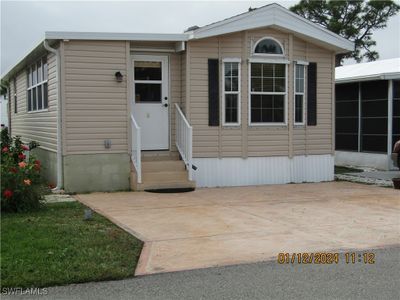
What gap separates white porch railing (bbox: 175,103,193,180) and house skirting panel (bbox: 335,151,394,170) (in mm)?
7046

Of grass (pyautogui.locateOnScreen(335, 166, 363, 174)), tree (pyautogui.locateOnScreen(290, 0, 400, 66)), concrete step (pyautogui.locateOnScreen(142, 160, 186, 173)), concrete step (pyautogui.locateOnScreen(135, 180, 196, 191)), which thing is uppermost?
tree (pyautogui.locateOnScreen(290, 0, 400, 66))

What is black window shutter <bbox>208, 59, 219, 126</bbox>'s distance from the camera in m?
12.4

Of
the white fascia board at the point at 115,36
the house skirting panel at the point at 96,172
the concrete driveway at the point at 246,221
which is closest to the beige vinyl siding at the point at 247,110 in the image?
the white fascia board at the point at 115,36

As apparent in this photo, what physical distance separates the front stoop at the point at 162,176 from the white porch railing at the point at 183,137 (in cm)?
18

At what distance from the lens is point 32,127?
51.9ft

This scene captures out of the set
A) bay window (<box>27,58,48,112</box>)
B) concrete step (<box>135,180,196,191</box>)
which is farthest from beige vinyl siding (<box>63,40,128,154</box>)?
bay window (<box>27,58,48,112</box>)

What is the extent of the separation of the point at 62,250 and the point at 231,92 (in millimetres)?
7186

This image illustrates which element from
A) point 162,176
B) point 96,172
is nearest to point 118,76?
point 96,172

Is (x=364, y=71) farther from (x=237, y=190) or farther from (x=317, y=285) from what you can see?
(x=317, y=285)

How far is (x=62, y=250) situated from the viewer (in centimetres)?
618

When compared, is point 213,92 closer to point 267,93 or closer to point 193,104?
point 193,104

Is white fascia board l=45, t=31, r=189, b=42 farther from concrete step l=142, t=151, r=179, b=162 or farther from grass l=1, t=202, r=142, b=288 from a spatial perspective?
grass l=1, t=202, r=142, b=288

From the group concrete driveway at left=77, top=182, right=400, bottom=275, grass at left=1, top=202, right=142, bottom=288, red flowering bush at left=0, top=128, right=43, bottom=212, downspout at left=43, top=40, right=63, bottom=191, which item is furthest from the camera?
downspout at left=43, top=40, right=63, bottom=191

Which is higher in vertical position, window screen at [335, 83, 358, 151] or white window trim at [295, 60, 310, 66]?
white window trim at [295, 60, 310, 66]
